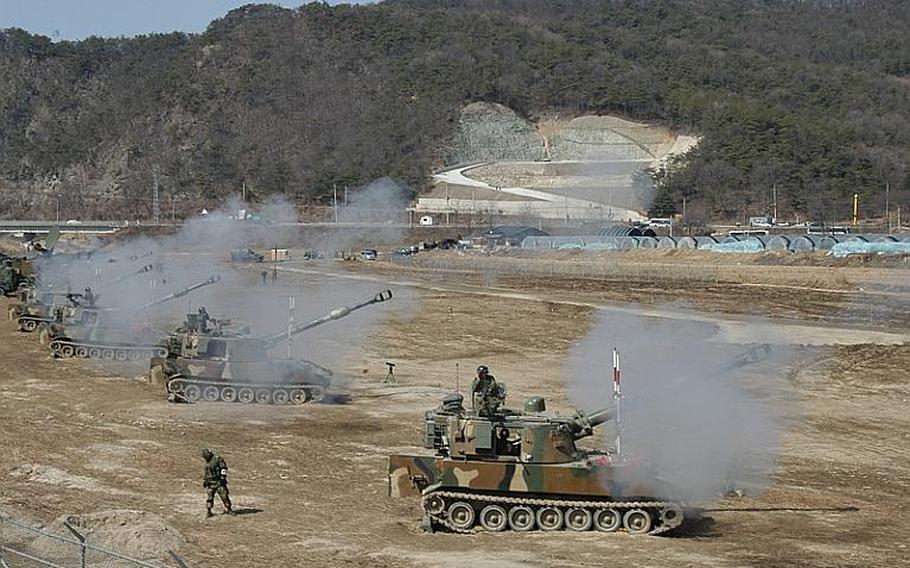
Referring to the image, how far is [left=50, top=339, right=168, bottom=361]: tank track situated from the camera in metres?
45.1

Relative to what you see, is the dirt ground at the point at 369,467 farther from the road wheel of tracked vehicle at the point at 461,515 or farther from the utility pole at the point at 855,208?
the utility pole at the point at 855,208

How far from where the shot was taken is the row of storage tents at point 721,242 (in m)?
94.2

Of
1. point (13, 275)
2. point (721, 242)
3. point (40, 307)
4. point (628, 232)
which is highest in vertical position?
point (628, 232)

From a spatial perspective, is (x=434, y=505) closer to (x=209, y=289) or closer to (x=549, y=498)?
(x=549, y=498)

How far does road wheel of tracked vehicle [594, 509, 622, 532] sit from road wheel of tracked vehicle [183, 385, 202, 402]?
683 inches

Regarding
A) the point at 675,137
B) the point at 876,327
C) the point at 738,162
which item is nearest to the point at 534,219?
the point at 738,162

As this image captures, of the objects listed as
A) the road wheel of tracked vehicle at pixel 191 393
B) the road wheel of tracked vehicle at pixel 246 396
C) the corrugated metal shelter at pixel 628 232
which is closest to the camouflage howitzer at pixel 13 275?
the road wheel of tracked vehicle at pixel 191 393

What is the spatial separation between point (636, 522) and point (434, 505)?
3458 millimetres

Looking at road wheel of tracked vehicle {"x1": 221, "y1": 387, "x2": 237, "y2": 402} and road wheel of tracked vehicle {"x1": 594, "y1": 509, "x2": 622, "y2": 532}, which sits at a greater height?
road wheel of tracked vehicle {"x1": 221, "y1": 387, "x2": 237, "y2": 402}

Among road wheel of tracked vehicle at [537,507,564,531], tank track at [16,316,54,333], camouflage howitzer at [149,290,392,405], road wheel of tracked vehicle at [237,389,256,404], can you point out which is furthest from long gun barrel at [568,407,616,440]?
tank track at [16,316,54,333]

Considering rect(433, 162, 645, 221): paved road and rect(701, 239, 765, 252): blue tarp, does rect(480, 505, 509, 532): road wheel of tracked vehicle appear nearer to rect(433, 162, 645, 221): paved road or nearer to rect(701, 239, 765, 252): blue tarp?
rect(701, 239, 765, 252): blue tarp

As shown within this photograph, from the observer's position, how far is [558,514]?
21672 millimetres

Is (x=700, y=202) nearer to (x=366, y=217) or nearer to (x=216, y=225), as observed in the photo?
(x=366, y=217)

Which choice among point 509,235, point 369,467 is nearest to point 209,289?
point 369,467
